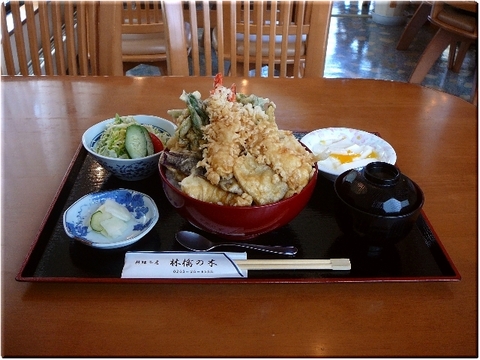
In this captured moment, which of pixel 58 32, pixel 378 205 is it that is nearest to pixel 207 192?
pixel 378 205

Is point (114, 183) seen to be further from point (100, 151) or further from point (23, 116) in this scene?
point (23, 116)

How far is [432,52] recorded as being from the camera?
10.6 feet

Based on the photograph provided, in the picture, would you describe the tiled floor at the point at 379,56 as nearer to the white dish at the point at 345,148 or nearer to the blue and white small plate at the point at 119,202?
the white dish at the point at 345,148

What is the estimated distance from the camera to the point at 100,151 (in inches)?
38.9

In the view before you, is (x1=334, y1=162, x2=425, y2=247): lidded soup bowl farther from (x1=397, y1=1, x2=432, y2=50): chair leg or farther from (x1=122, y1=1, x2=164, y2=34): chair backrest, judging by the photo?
(x1=397, y1=1, x2=432, y2=50): chair leg

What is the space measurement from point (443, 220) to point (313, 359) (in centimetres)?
43

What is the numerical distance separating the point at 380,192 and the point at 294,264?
0.62 ft

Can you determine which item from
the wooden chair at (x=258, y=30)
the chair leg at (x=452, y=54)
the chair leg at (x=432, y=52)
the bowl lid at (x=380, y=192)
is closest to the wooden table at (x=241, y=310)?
the bowl lid at (x=380, y=192)

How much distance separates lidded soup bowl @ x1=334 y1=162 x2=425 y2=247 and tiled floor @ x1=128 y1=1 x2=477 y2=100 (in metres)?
2.82

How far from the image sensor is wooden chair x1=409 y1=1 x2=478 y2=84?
9.71ft

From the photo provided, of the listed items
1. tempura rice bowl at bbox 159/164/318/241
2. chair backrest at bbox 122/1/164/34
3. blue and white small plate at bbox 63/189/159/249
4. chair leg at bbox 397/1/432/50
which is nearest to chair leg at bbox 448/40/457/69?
chair leg at bbox 397/1/432/50

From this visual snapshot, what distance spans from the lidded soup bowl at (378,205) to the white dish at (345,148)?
18 cm

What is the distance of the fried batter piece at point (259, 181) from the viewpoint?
0.75 metres

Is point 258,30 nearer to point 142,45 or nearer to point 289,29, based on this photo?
point 289,29
